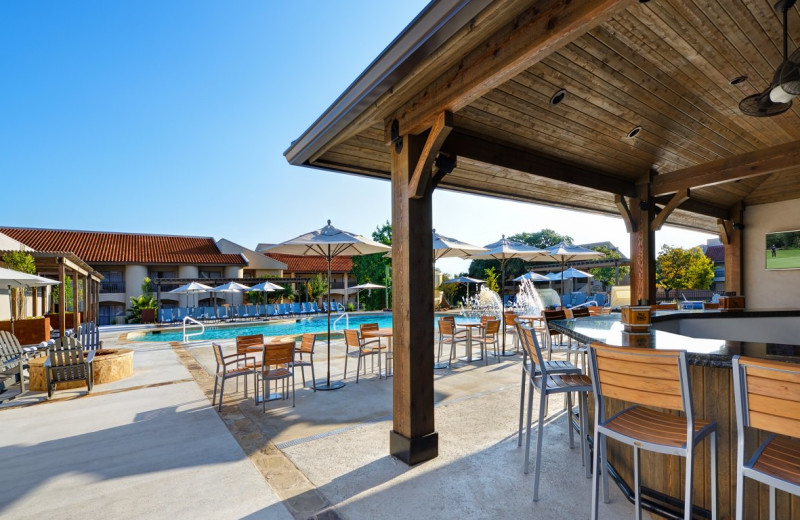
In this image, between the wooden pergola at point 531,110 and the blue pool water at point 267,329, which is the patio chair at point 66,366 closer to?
the wooden pergola at point 531,110

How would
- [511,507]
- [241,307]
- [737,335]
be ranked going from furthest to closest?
[241,307]
[737,335]
[511,507]

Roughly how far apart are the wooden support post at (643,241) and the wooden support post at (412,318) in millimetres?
4268

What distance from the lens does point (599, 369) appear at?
2.00 metres

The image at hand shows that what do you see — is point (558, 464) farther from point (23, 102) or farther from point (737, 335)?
point (23, 102)

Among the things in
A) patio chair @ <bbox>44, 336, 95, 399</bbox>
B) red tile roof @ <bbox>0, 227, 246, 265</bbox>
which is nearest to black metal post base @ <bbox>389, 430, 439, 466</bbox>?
patio chair @ <bbox>44, 336, 95, 399</bbox>

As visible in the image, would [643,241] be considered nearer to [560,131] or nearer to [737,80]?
[737,80]

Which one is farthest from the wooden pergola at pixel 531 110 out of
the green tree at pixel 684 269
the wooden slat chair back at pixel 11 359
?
the green tree at pixel 684 269

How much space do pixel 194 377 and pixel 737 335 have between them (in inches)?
288

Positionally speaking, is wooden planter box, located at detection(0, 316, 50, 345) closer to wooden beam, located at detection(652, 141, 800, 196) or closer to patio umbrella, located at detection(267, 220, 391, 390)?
patio umbrella, located at detection(267, 220, 391, 390)

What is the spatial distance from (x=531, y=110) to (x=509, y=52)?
1610 millimetres

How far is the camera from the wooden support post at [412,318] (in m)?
3.04

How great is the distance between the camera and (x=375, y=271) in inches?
932

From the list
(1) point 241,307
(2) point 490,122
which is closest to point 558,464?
(2) point 490,122

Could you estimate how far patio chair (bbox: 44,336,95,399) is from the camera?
5.08m
